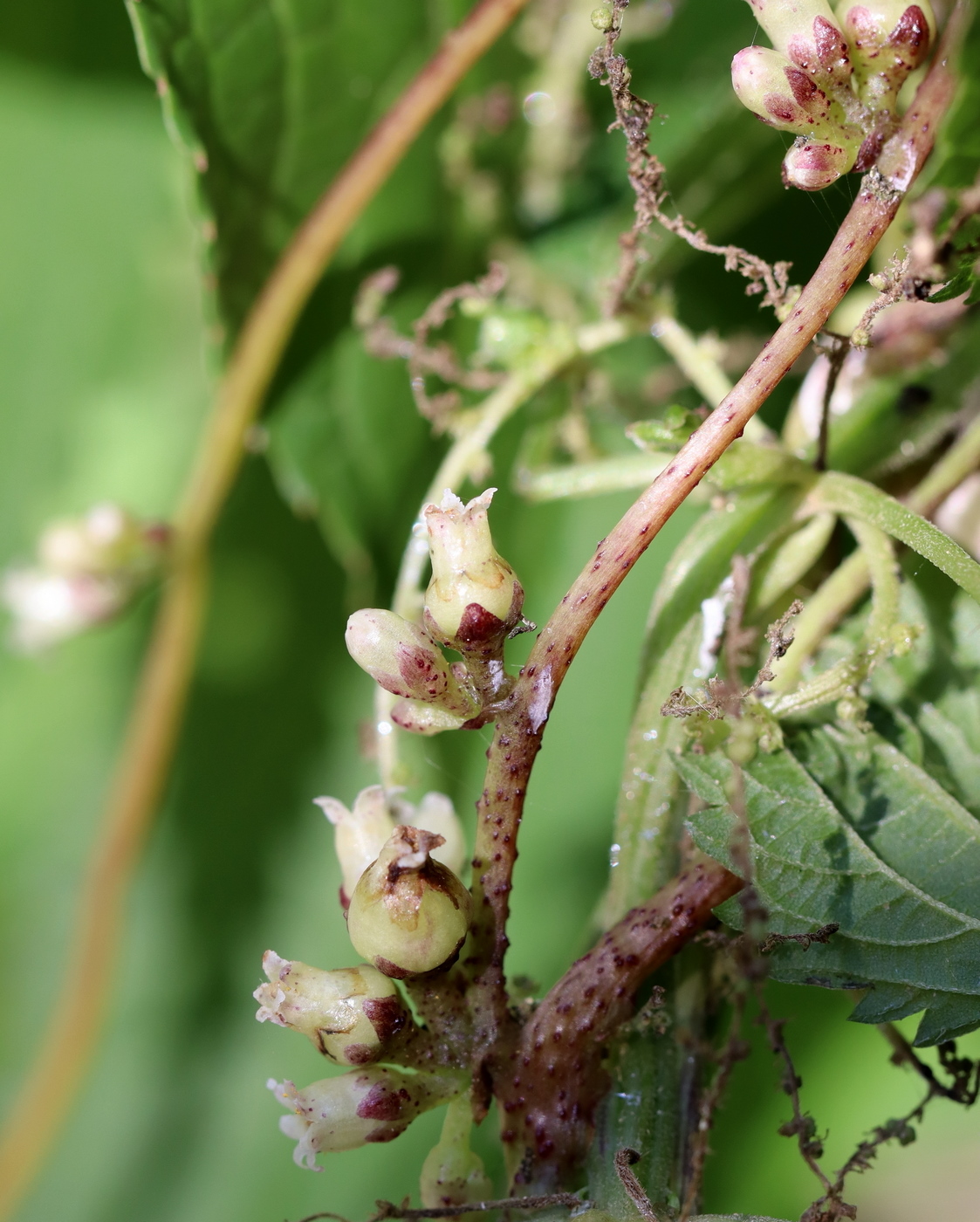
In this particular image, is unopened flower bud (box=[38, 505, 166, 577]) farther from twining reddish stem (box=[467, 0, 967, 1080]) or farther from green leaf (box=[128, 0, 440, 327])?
twining reddish stem (box=[467, 0, 967, 1080])

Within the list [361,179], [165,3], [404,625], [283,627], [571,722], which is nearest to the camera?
[404,625]

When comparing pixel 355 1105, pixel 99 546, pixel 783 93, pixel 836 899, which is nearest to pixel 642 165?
pixel 783 93

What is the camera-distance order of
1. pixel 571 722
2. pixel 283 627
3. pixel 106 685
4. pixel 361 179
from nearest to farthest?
pixel 361 179 < pixel 571 722 < pixel 283 627 < pixel 106 685

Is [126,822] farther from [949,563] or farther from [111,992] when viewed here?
[949,563]

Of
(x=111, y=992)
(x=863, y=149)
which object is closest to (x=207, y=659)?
(x=111, y=992)

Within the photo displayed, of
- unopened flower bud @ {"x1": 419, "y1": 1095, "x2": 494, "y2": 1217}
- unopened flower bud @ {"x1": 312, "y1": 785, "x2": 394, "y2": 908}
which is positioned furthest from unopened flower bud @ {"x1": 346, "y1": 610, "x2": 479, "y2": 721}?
unopened flower bud @ {"x1": 419, "y1": 1095, "x2": 494, "y2": 1217}

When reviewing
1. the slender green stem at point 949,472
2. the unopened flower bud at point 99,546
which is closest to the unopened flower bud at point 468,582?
the slender green stem at point 949,472

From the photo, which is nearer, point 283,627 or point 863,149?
point 863,149
